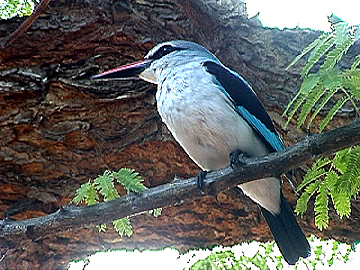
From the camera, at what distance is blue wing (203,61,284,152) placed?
2.39 metres

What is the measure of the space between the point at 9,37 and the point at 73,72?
414 mm

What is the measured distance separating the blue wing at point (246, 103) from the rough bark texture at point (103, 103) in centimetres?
72

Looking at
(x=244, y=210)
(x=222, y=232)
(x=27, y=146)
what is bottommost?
(x=222, y=232)

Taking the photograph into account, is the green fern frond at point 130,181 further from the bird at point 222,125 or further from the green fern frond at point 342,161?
the green fern frond at point 342,161

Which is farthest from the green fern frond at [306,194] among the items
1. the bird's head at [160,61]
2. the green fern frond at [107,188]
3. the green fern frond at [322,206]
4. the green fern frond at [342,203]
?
the bird's head at [160,61]

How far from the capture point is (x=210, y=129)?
226cm

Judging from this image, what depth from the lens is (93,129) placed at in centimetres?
323

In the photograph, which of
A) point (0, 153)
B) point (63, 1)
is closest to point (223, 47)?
point (63, 1)

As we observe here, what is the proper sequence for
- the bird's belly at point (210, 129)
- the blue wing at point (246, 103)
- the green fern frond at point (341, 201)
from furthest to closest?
the blue wing at point (246, 103) → the bird's belly at point (210, 129) → the green fern frond at point (341, 201)

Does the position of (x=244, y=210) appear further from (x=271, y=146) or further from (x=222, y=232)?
(x=271, y=146)

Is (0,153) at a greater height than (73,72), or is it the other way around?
(73,72)

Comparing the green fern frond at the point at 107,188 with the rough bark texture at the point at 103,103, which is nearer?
the green fern frond at the point at 107,188

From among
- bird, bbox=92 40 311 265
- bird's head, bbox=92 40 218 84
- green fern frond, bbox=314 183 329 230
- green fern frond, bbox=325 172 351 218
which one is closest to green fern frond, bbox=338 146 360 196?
green fern frond, bbox=325 172 351 218

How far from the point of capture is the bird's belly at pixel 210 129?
7.40ft
